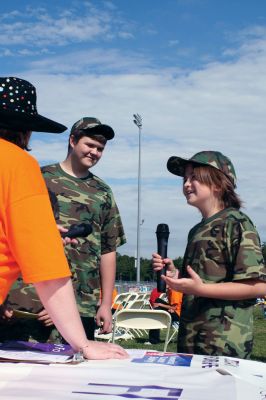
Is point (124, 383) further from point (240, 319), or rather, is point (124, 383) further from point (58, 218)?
point (58, 218)

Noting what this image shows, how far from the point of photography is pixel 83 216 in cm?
374

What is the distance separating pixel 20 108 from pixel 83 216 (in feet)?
5.15

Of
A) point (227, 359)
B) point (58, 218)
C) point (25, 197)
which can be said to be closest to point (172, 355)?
point (227, 359)

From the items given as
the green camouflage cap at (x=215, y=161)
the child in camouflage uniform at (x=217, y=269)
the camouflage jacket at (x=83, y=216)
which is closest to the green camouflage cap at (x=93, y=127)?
the camouflage jacket at (x=83, y=216)

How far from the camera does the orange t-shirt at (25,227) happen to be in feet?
6.06

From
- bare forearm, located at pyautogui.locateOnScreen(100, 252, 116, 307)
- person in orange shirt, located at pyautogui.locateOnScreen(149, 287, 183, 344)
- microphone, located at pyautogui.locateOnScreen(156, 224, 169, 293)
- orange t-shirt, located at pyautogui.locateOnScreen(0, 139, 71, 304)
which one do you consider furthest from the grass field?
orange t-shirt, located at pyautogui.locateOnScreen(0, 139, 71, 304)

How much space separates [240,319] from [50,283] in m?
1.39

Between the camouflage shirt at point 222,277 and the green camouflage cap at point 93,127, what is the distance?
111cm

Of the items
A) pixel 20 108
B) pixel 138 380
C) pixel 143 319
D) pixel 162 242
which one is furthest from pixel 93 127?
pixel 143 319

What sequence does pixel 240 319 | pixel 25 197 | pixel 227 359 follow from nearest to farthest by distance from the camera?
pixel 25 197
pixel 227 359
pixel 240 319

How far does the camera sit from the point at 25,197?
6.09 feet

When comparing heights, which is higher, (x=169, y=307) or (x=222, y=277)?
(x=222, y=277)

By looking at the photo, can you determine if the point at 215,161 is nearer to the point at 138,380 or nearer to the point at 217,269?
the point at 217,269

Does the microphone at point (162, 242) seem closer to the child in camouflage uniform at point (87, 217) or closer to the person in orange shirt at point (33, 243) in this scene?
the child in camouflage uniform at point (87, 217)
